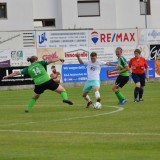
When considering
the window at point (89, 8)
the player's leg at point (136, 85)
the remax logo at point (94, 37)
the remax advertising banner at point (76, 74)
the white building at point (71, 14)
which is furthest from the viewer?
the window at point (89, 8)

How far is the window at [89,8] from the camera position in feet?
220

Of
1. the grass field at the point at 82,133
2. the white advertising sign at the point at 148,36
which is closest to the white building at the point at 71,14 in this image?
the white advertising sign at the point at 148,36

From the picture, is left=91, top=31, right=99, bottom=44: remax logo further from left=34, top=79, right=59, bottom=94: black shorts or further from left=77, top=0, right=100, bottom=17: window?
left=34, top=79, right=59, bottom=94: black shorts

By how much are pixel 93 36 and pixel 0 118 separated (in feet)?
92.3

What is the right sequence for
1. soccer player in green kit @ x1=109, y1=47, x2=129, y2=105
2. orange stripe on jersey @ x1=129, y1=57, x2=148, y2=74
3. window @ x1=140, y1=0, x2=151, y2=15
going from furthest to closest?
window @ x1=140, y1=0, x2=151, y2=15 → orange stripe on jersey @ x1=129, y1=57, x2=148, y2=74 → soccer player in green kit @ x1=109, y1=47, x2=129, y2=105

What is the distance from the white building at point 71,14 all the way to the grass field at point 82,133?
128 ft

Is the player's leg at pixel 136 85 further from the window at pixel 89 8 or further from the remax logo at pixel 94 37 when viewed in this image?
the window at pixel 89 8

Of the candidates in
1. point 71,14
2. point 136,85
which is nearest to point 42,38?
point 71,14

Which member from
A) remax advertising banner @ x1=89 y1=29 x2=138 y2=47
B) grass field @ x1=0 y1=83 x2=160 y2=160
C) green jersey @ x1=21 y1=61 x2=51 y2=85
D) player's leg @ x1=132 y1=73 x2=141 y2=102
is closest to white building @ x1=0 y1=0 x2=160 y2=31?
remax advertising banner @ x1=89 y1=29 x2=138 y2=47

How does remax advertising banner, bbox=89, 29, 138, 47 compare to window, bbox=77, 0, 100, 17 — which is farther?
window, bbox=77, 0, 100, 17

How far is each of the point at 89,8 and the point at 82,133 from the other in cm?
5157

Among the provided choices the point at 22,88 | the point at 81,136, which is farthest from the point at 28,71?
the point at 22,88

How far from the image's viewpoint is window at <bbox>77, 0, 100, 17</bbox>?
220 ft

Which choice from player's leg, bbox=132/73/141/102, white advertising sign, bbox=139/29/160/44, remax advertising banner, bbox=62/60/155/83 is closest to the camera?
player's leg, bbox=132/73/141/102
